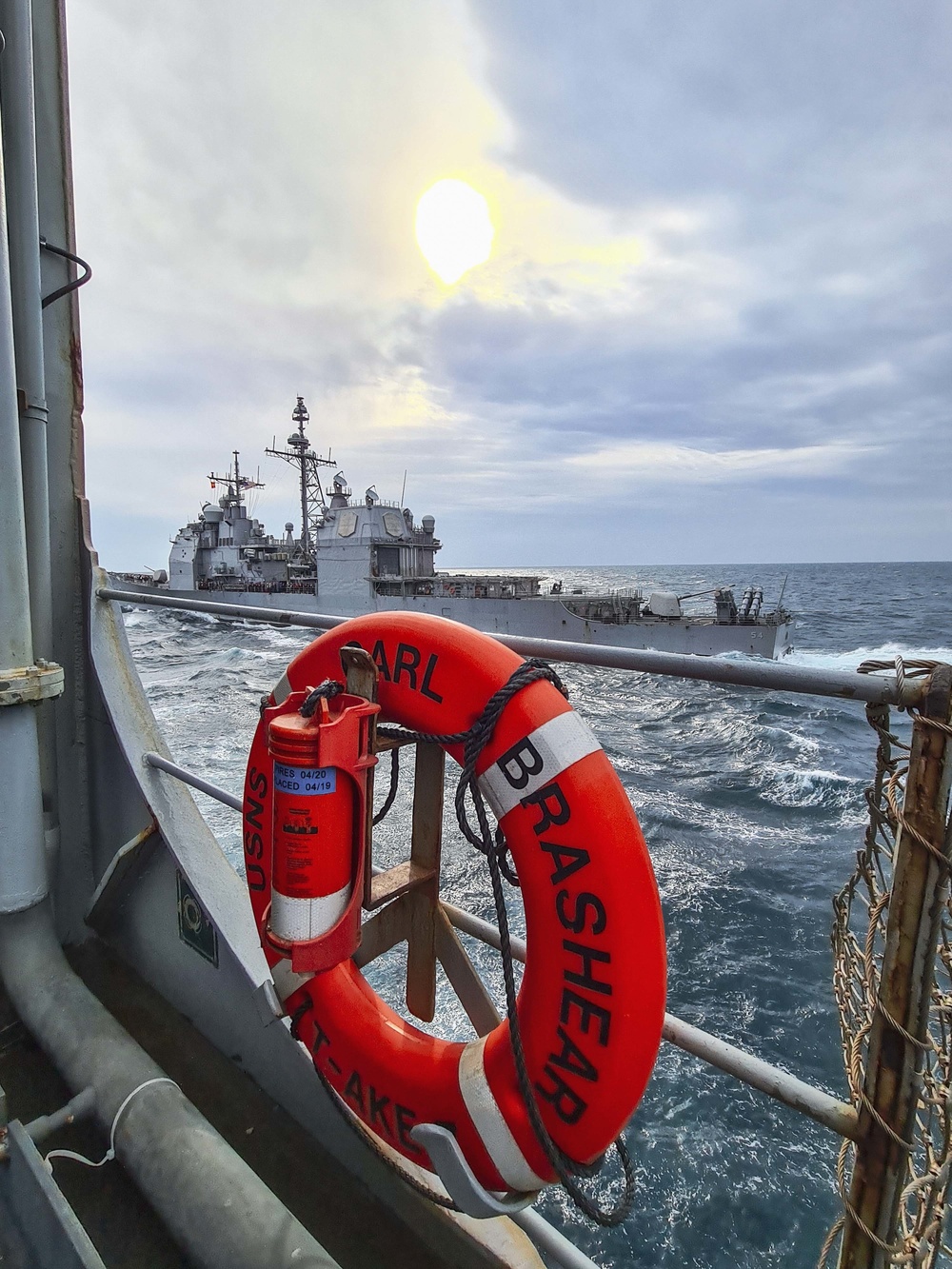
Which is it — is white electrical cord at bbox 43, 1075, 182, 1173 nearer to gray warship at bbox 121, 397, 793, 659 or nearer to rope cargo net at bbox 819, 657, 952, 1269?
rope cargo net at bbox 819, 657, 952, 1269

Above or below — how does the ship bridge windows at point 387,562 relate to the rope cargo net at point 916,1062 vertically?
above

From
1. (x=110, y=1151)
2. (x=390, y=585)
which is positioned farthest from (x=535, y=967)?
(x=390, y=585)

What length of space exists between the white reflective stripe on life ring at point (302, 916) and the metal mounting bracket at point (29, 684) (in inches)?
43.5

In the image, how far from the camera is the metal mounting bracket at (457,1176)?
1.03 meters

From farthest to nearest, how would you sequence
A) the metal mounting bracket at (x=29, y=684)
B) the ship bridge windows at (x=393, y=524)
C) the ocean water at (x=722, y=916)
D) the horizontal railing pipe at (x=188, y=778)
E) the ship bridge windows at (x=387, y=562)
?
the ship bridge windows at (x=393, y=524), the ship bridge windows at (x=387, y=562), the ocean water at (x=722, y=916), the horizontal railing pipe at (x=188, y=778), the metal mounting bracket at (x=29, y=684)

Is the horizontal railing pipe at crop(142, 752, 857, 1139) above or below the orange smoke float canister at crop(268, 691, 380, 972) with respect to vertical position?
below

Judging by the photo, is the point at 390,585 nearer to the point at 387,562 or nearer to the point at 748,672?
the point at 387,562

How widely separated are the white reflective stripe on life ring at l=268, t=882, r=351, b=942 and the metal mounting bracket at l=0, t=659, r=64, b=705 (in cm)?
110

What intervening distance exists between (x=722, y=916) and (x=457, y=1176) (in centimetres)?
620

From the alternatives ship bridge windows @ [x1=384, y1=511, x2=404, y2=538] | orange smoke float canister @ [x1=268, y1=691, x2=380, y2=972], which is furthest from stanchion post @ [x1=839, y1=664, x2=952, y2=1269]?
ship bridge windows @ [x1=384, y1=511, x2=404, y2=538]

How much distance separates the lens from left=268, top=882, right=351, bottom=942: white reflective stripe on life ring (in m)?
1.12

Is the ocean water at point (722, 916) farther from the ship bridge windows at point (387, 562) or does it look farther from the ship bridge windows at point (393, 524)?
the ship bridge windows at point (393, 524)

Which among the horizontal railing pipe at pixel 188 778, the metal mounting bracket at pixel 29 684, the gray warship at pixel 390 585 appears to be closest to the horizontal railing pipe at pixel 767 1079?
the horizontal railing pipe at pixel 188 778

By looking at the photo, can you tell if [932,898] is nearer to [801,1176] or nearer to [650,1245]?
[650,1245]
